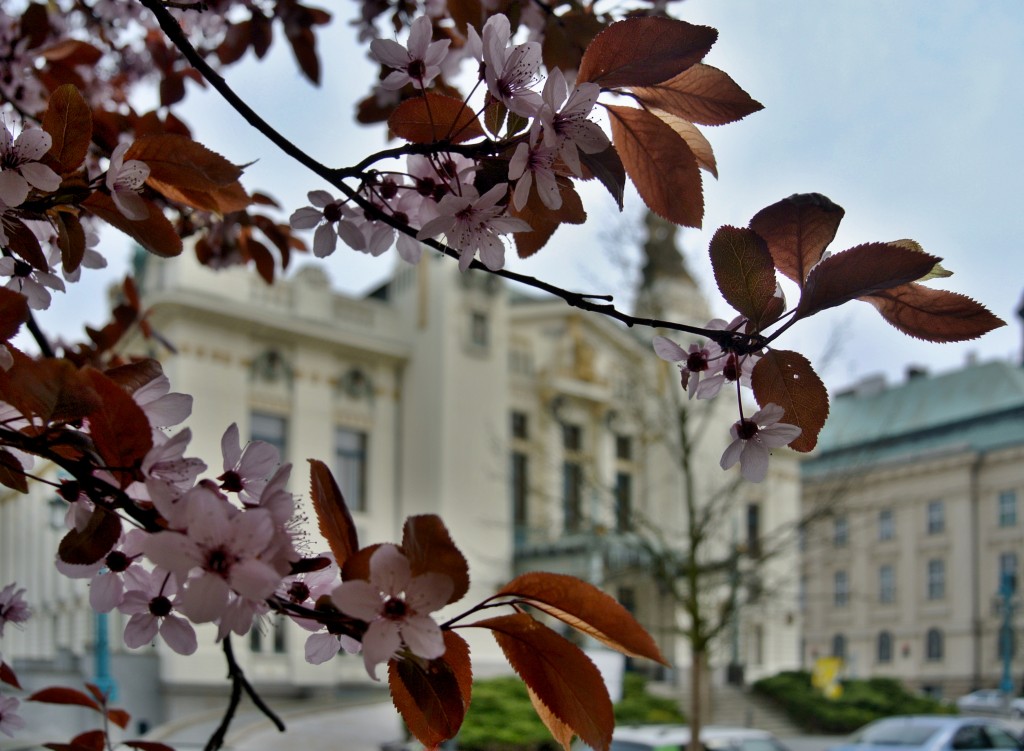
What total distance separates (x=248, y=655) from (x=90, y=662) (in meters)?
2.74

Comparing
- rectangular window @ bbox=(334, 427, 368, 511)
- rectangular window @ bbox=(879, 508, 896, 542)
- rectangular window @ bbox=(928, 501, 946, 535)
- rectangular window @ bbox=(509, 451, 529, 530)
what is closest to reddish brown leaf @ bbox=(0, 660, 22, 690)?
rectangular window @ bbox=(334, 427, 368, 511)

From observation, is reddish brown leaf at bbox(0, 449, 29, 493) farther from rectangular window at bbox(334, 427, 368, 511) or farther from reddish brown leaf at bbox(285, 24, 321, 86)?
rectangular window at bbox(334, 427, 368, 511)

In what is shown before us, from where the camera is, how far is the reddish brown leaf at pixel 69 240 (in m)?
1.05

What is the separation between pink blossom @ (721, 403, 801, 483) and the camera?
92 cm

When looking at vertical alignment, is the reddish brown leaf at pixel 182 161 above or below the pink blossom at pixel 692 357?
above

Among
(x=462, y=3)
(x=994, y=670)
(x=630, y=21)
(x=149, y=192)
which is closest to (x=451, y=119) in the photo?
(x=630, y=21)

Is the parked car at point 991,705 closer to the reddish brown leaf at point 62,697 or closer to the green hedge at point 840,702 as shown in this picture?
the green hedge at point 840,702

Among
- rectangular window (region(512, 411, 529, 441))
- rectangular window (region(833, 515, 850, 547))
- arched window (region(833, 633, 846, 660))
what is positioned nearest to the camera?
rectangular window (region(833, 515, 850, 547))

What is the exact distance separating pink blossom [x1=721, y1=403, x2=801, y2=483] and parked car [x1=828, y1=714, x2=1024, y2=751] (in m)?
11.2

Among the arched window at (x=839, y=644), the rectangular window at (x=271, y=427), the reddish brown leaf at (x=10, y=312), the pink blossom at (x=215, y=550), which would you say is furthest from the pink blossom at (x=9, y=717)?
the arched window at (x=839, y=644)

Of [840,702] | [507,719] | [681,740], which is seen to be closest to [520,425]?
[840,702]

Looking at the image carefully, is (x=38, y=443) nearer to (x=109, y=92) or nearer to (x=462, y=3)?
(x=462, y=3)

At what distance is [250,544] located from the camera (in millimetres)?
683

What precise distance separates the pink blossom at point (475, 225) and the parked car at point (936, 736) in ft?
37.2
